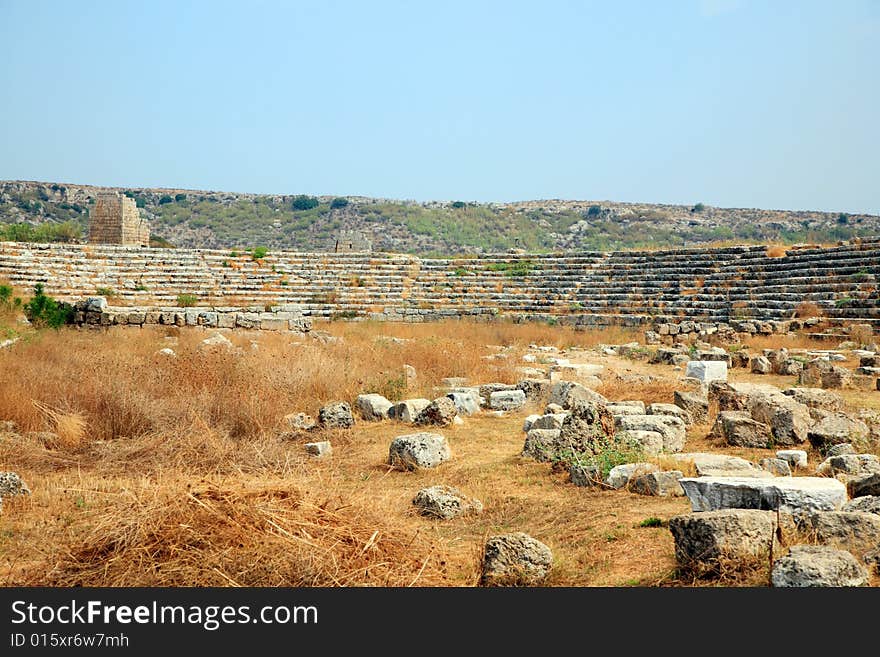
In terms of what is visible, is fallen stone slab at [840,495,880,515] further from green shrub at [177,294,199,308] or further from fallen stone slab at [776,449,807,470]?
green shrub at [177,294,199,308]

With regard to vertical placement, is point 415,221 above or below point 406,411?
above

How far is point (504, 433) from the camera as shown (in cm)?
967

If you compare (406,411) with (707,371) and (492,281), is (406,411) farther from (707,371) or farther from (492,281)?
(492,281)

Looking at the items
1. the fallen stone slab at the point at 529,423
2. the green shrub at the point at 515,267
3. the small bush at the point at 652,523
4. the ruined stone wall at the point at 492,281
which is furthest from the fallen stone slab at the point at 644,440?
the green shrub at the point at 515,267

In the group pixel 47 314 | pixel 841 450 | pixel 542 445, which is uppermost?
pixel 841 450

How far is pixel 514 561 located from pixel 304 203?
80.0m

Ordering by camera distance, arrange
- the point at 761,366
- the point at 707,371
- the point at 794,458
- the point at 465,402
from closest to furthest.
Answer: the point at 794,458, the point at 465,402, the point at 707,371, the point at 761,366

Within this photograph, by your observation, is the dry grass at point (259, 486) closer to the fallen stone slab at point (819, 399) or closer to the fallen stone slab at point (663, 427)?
the fallen stone slab at point (663, 427)

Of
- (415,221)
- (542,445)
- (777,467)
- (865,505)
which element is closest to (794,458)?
(777,467)

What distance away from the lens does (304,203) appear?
82.4 metres

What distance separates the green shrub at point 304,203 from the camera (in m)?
82.0

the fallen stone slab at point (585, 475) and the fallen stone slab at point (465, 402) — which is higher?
the fallen stone slab at point (585, 475)

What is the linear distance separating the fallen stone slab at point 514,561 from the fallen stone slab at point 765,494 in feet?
4.23

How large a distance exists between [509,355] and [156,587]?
45.0 feet
